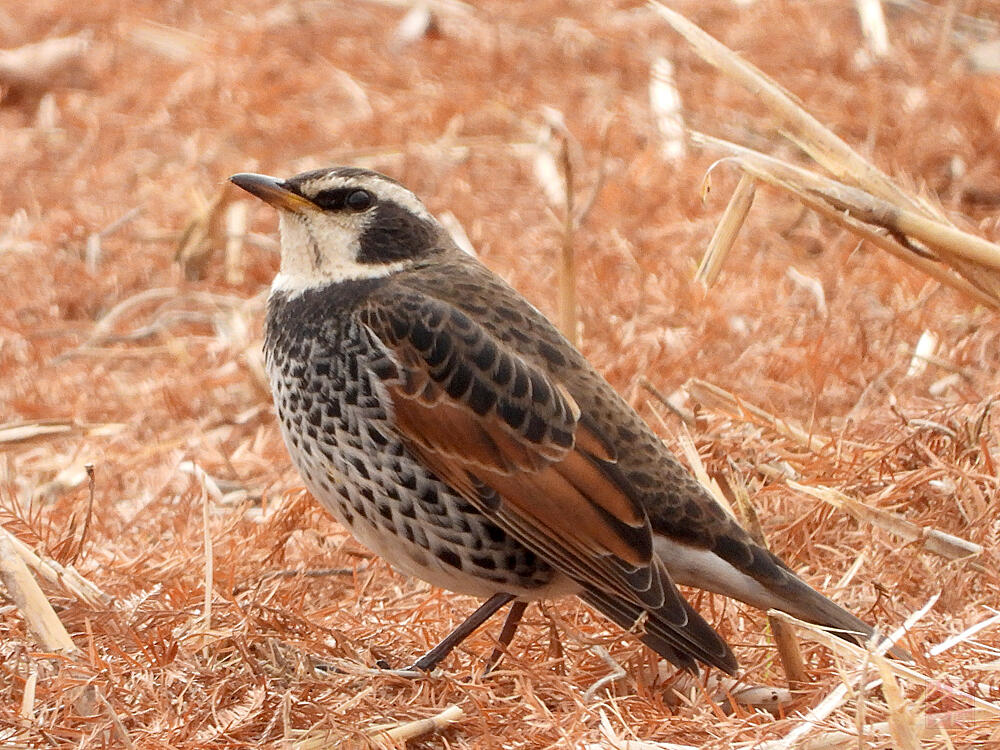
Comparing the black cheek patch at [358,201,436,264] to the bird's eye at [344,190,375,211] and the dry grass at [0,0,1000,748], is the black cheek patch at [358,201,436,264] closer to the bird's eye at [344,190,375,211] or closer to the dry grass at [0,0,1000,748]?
the bird's eye at [344,190,375,211]

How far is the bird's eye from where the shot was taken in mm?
5297

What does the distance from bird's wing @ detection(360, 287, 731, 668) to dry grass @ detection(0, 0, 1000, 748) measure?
34 cm

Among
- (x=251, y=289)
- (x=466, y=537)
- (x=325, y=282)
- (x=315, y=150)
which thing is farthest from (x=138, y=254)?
(x=466, y=537)

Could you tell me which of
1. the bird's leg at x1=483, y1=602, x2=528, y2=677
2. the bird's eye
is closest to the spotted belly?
the bird's leg at x1=483, y1=602, x2=528, y2=677

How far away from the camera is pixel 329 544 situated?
5.89 meters

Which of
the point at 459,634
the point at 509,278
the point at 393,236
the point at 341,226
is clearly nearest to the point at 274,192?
the point at 341,226

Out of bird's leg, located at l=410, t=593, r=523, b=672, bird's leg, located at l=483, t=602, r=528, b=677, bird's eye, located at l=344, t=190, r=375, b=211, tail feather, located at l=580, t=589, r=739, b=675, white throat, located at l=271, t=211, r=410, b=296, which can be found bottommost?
bird's leg, located at l=483, t=602, r=528, b=677

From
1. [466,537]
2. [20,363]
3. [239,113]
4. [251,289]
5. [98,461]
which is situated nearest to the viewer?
[466,537]

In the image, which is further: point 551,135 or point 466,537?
point 551,135

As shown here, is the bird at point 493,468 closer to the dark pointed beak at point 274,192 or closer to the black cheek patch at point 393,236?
the black cheek patch at point 393,236

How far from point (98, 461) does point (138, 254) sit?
2.27m

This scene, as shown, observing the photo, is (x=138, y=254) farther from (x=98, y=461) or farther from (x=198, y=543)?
(x=198, y=543)

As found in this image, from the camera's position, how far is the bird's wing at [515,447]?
15.1ft

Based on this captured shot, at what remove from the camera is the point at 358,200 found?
5.31 meters
